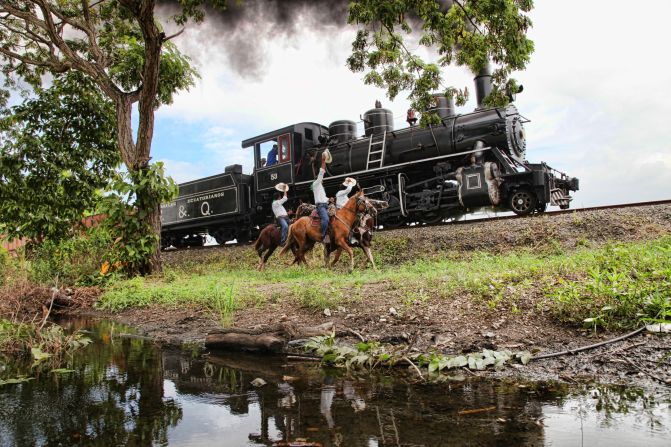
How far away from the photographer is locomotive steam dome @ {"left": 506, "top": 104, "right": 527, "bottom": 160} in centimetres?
1077

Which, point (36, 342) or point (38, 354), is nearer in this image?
point (38, 354)

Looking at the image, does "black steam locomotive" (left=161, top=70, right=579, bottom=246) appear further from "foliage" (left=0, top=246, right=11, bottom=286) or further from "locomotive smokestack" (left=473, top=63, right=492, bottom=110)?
"foliage" (left=0, top=246, right=11, bottom=286)

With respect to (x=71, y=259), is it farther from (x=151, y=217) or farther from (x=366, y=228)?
(x=366, y=228)

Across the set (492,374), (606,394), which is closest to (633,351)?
(606,394)

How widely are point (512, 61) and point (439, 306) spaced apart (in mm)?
3881

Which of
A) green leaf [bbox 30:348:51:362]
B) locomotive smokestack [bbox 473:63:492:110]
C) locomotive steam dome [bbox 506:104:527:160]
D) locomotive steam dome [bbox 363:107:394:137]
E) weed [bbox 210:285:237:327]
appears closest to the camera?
green leaf [bbox 30:348:51:362]

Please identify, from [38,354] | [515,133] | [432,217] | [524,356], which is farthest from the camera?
[432,217]

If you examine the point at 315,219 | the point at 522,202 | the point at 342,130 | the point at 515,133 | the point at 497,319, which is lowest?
the point at 497,319

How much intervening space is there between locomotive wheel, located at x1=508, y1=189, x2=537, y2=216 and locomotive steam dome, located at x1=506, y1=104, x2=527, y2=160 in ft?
3.72

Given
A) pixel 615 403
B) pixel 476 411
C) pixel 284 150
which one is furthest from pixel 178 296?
pixel 284 150

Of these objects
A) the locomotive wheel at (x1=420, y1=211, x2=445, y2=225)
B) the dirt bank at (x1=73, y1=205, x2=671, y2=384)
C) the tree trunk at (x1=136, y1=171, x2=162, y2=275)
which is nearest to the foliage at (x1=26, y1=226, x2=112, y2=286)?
the tree trunk at (x1=136, y1=171, x2=162, y2=275)

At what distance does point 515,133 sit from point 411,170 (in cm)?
268

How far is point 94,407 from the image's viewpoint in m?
2.48

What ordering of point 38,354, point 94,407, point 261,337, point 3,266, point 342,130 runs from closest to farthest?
point 94,407 < point 38,354 < point 261,337 < point 3,266 < point 342,130
